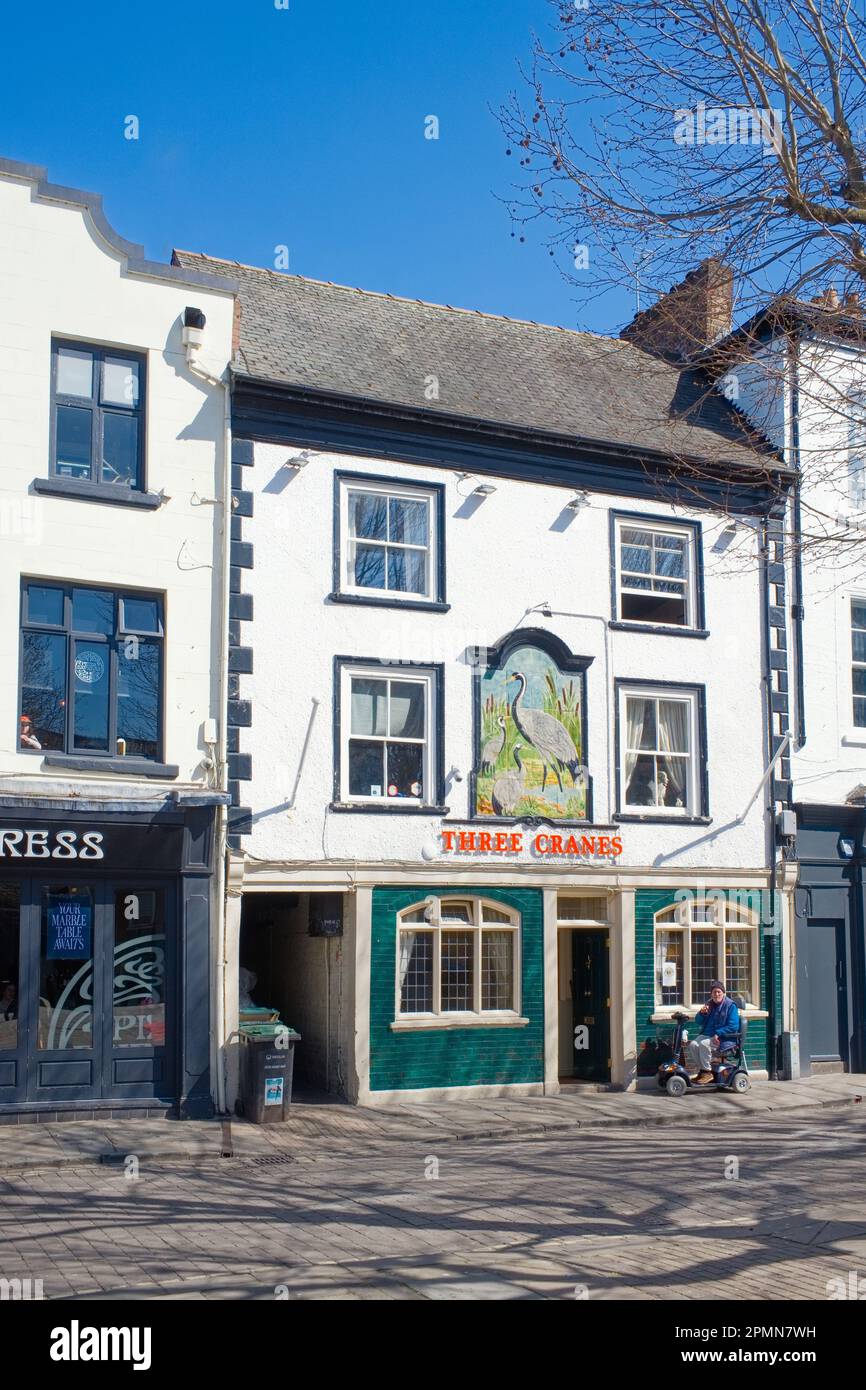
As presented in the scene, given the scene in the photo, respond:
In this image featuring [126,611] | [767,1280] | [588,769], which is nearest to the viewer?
[767,1280]

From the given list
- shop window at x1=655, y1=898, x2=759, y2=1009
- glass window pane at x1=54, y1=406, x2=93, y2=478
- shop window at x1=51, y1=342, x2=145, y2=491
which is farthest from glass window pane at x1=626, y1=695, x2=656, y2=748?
glass window pane at x1=54, y1=406, x2=93, y2=478

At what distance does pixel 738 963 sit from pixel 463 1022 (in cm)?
493

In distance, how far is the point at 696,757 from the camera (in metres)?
20.9

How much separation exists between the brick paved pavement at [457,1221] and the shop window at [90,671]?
510 centimetres

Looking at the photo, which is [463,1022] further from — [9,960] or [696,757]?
[9,960]

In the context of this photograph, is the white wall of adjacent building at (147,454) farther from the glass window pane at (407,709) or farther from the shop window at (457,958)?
the shop window at (457,958)

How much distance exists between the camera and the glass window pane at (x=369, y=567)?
1886 cm

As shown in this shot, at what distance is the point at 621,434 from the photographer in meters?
21.0

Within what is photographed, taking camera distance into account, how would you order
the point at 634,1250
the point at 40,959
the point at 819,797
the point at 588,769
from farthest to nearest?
1. the point at 819,797
2. the point at 588,769
3. the point at 40,959
4. the point at 634,1250

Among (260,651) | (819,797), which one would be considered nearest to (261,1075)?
(260,651)

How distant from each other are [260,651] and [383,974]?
4483 millimetres

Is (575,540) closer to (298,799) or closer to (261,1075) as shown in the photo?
(298,799)

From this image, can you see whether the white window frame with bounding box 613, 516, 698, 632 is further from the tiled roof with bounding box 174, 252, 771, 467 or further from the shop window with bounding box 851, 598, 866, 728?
the shop window with bounding box 851, 598, 866, 728

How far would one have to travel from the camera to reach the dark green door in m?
20.1
